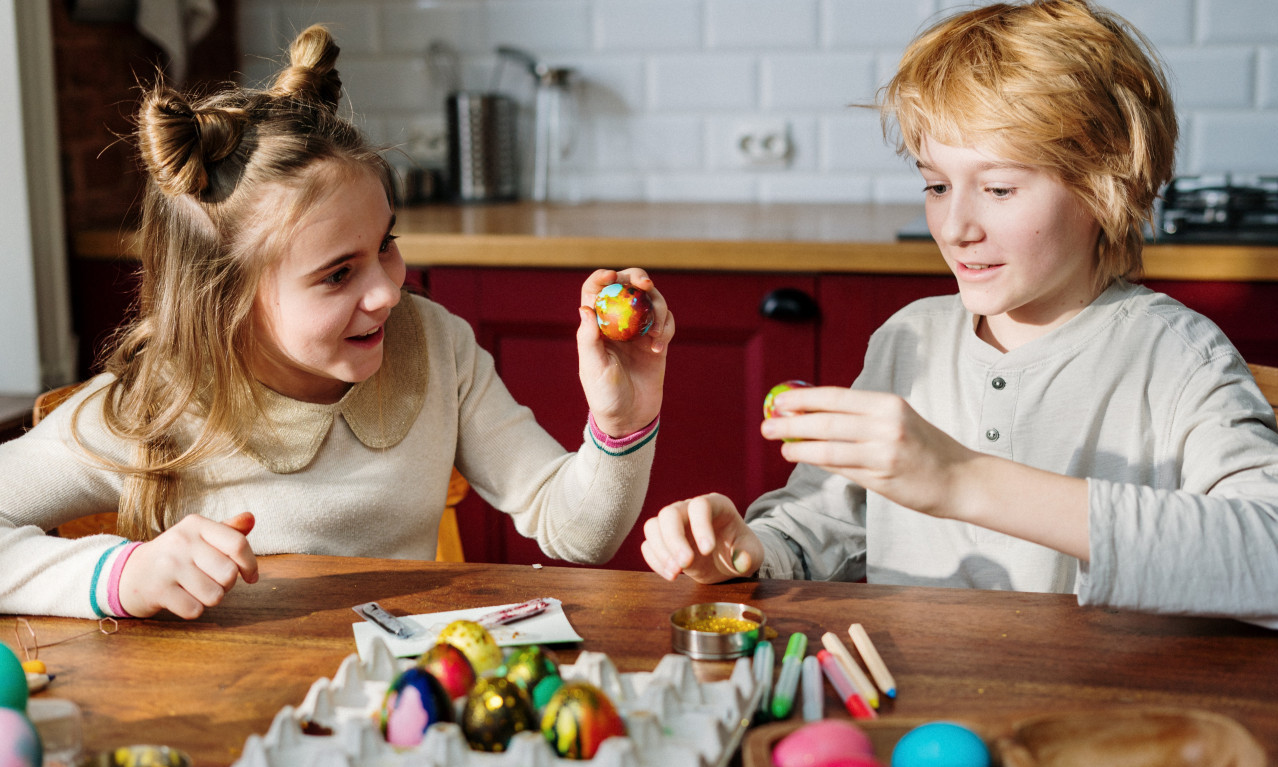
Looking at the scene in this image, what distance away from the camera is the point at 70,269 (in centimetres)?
235

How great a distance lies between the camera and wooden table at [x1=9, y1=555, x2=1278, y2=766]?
823 mm

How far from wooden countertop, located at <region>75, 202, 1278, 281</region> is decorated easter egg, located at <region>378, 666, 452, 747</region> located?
1.37m

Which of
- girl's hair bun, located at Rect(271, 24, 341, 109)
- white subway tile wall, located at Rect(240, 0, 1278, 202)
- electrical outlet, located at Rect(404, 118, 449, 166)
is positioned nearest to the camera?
girl's hair bun, located at Rect(271, 24, 341, 109)

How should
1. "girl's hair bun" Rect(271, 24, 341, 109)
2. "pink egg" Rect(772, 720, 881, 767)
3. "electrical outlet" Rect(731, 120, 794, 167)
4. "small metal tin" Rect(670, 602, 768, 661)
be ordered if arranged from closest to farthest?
1. "pink egg" Rect(772, 720, 881, 767)
2. "small metal tin" Rect(670, 602, 768, 661)
3. "girl's hair bun" Rect(271, 24, 341, 109)
4. "electrical outlet" Rect(731, 120, 794, 167)

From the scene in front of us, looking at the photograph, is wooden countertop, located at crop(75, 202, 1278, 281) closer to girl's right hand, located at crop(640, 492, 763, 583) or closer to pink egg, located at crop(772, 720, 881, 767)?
girl's right hand, located at crop(640, 492, 763, 583)

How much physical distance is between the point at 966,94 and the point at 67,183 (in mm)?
1858

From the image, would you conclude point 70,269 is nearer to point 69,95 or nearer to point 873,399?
point 69,95

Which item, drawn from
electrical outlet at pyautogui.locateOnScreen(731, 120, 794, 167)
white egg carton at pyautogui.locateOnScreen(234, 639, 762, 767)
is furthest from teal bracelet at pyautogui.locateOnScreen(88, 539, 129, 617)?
electrical outlet at pyautogui.locateOnScreen(731, 120, 794, 167)

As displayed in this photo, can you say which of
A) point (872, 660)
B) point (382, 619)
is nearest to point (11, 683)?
point (382, 619)

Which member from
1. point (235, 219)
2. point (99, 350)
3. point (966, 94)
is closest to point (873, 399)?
point (966, 94)

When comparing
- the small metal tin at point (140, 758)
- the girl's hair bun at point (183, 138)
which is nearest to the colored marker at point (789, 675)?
the small metal tin at point (140, 758)

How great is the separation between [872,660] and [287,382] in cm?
83

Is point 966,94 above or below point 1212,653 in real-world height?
above

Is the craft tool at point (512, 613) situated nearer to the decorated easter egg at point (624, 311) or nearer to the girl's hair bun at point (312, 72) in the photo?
the decorated easter egg at point (624, 311)
